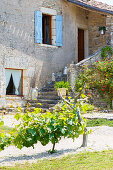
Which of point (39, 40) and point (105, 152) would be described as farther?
point (39, 40)

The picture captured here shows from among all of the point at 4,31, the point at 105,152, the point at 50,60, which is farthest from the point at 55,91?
the point at 105,152

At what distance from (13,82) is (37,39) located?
2.07m

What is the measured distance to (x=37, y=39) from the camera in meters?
12.7

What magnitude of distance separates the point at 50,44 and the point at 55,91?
247 centimetres

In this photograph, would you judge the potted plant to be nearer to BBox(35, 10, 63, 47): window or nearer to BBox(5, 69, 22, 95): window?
BBox(5, 69, 22, 95): window

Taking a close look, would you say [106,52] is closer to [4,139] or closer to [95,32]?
[95,32]

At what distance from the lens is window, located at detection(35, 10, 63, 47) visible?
42.2ft

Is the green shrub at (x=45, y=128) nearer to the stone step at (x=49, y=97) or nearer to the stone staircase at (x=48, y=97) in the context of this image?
the stone staircase at (x=48, y=97)

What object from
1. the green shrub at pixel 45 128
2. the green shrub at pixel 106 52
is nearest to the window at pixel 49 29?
the green shrub at pixel 106 52

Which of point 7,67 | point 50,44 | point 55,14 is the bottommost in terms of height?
point 7,67

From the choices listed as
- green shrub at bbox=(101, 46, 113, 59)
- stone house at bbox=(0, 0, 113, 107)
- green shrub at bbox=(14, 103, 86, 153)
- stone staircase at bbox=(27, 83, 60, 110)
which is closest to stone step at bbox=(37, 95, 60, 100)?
stone staircase at bbox=(27, 83, 60, 110)

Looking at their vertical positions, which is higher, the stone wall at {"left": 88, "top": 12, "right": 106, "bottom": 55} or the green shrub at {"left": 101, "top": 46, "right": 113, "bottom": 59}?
the stone wall at {"left": 88, "top": 12, "right": 106, "bottom": 55}

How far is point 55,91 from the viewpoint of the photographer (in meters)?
12.2

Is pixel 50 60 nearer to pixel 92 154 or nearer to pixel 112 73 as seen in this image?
pixel 112 73
